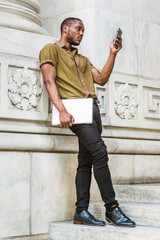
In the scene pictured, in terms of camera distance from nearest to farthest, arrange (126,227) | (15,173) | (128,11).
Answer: (126,227)
(15,173)
(128,11)

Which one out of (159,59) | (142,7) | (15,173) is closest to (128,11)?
(142,7)

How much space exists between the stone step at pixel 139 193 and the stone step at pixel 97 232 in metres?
0.70

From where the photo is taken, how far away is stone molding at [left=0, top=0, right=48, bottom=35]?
18.4 feet

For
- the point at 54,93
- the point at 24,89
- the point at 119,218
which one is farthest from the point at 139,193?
the point at 24,89

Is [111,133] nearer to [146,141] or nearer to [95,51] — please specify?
[146,141]

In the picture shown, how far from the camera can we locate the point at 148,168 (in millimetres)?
6695

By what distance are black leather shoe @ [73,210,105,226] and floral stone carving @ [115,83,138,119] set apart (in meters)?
1.78

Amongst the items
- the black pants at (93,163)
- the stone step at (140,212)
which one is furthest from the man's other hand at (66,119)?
the stone step at (140,212)

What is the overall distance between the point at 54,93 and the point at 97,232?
54.7 inches

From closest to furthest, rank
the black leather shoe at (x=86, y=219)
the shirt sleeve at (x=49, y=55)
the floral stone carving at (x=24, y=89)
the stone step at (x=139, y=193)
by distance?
1. the black leather shoe at (x=86, y=219)
2. the shirt sleeve at (x=49, y=55)
3. the floral stone carving at (x=24, y=89)
4. the stone step at (x=139, y=193)

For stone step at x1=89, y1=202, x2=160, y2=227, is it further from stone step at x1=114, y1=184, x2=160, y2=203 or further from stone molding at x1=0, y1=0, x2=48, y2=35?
stone molding at x1=0, y1=0, x2=48, y2=35

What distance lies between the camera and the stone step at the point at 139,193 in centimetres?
555

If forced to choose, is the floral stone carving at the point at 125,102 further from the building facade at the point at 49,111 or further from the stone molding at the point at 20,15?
the stone molding at the point at 20,15

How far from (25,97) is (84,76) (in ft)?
2.17
